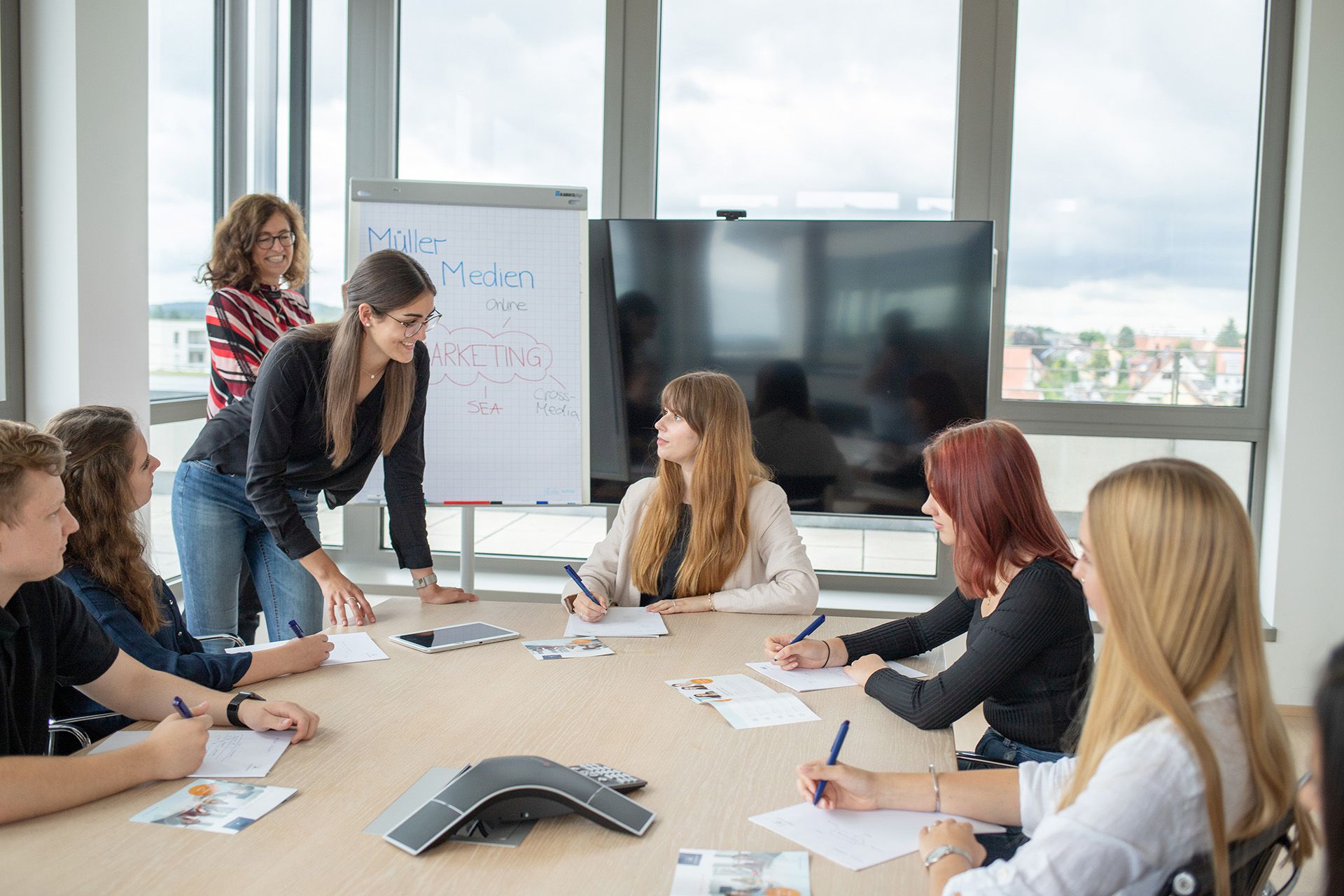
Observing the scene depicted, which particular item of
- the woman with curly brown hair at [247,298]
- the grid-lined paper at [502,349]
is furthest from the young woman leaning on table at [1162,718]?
the woman with curly brown hair at [247,298]

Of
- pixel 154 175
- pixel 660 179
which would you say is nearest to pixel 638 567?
pixel 660 179

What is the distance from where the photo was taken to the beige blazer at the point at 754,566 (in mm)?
2441

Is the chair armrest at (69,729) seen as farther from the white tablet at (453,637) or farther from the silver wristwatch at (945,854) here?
the silver wristwatch at (945,854)

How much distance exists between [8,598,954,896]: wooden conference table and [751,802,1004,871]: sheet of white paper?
0.02 m

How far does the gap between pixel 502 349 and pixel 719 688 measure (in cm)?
179

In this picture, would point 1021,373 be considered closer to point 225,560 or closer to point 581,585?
point 581,585

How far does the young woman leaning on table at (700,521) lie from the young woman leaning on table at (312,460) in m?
0.45

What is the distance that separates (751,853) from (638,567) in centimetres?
148

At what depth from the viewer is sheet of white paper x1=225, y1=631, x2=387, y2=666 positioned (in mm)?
1887

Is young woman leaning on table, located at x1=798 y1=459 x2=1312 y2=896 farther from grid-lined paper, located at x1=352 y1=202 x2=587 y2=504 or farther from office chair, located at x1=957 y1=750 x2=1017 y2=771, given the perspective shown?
grid-lined paper, located at x1=352 y1=202 x2=587 y2=504

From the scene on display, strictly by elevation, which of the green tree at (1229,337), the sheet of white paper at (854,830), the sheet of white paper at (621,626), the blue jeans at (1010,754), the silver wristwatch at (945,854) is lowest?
the blue jeans at (1010,754)

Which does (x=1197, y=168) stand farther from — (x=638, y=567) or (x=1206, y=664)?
(x=1206, y=664)

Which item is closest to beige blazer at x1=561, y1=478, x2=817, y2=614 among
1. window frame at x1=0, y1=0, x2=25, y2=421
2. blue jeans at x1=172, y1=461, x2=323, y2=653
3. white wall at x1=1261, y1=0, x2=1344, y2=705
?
blue jeans at x1=172, y1=461, x2=323, y2=653

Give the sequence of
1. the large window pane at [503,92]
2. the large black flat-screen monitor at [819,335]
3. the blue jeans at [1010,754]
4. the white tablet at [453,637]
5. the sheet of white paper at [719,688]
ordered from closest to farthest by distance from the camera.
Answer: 1. the blue jeans at [1010,754]
2. the sheet of white paper at [719,688]
3. the white tablet at [453,637]
4. the large black flat-screen monitor at [819,335]
5. the large window pane at [503,92]
